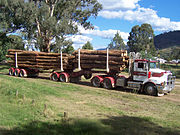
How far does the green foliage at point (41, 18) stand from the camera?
27.5 m

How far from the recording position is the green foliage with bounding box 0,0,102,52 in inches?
1085

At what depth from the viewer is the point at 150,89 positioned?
14203mm

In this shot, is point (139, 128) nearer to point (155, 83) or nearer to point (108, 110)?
point (108, 110)

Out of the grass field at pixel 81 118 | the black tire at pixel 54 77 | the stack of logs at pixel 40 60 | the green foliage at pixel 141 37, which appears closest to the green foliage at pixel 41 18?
→ the stack of logs at pixel 40 60

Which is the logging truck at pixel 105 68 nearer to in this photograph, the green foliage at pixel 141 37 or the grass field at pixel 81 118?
the grass field at pixel 81 118

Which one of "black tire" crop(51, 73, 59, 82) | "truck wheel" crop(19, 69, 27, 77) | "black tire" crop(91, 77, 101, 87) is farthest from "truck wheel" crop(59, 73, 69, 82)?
"truck wheel" crop(19, 69, 27, 77)

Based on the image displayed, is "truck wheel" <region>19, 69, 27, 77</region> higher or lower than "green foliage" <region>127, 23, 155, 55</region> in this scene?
lower

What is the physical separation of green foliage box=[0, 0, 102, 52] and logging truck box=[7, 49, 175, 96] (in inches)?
290

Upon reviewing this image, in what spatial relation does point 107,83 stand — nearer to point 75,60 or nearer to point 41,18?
point 75,60

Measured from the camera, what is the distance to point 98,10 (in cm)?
3522

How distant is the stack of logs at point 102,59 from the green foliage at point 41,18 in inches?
469

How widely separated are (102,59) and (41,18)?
52.8 ft

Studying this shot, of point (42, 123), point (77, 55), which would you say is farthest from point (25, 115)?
point (77, 55)

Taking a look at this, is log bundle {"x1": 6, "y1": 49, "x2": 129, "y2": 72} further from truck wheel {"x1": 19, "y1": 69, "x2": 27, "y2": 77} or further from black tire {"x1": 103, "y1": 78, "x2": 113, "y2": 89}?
black tire {"x1": 103, "y1": 78, "x2": 113, "y2": 89}
